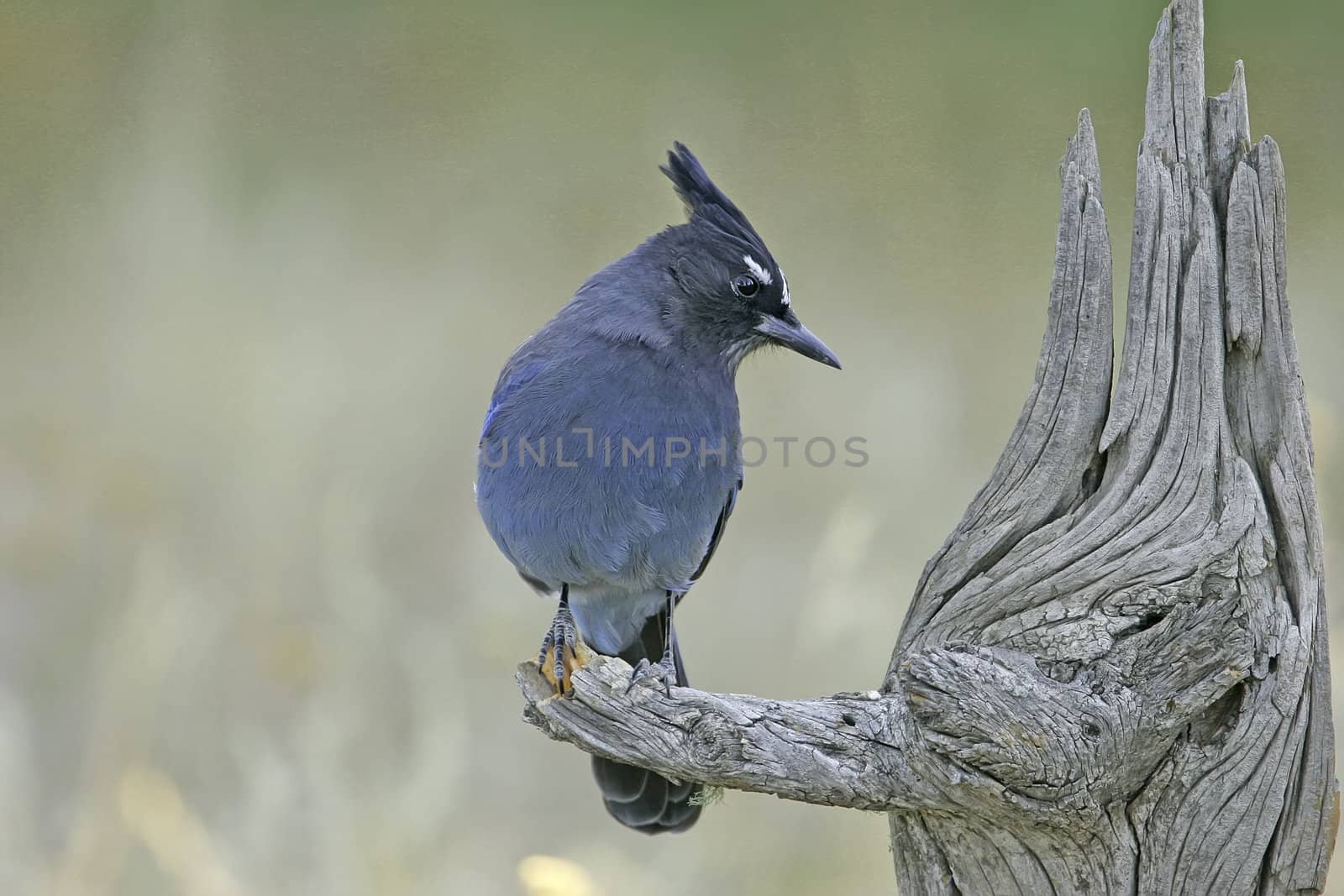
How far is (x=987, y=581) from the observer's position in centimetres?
253

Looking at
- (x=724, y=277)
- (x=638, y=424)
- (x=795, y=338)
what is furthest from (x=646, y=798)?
(x=724, y=277)

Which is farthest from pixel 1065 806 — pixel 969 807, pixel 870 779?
pixel 870 779

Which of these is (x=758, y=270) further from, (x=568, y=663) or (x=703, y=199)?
(x=568, y=663)

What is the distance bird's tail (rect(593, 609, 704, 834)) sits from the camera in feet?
10.6

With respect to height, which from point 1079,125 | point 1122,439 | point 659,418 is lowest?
point 1122,439

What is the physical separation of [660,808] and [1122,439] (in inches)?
57.5

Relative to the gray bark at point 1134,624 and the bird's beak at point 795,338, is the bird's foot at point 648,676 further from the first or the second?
the bird's beak at point 795,338

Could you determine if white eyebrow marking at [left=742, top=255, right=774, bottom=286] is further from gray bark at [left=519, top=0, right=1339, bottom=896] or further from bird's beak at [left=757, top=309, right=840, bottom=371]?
gray bark at [left=519, top=0, right=1339, bottom=896]

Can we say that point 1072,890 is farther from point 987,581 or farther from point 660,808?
point 660,808

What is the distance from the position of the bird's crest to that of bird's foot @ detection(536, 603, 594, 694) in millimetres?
964

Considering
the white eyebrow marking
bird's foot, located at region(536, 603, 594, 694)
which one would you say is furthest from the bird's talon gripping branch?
the white eyebrow marking

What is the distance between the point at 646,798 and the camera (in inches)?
128

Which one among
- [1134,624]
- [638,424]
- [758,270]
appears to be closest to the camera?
[1134,624]

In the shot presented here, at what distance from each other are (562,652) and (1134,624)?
124cm
